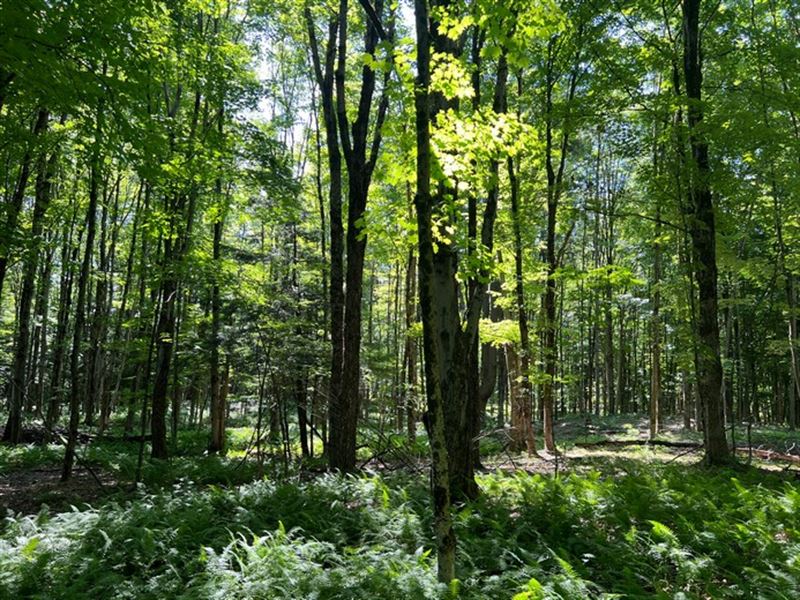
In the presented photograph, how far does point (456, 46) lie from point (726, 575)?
693cm

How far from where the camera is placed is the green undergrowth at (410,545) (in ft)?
14.0

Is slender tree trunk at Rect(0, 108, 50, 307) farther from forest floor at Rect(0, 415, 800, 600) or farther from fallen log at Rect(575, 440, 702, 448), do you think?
fallen log at Rect(575, 440, 702, 448)

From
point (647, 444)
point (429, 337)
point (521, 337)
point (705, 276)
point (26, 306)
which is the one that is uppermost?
point (705, 276)

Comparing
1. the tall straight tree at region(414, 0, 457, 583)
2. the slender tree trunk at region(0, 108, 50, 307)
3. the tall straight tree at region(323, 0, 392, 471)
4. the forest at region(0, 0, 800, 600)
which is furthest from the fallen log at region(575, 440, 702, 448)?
the slender tree trunk at region(0, 108, 50, 307)

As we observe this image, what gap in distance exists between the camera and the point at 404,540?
18.6 ft

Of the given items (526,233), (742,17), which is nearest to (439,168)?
(526,233)

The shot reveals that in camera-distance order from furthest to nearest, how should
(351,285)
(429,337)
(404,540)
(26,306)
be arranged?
(26,306) → (351,285) → (404,540) → (429,337)

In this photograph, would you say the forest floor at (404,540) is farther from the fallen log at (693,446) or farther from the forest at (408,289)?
the fallen log at (693,446)

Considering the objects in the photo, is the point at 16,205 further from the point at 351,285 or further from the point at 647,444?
the point at 647,444

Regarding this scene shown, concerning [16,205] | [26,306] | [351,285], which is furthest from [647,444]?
[26,306]

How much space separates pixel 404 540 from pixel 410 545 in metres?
0.15

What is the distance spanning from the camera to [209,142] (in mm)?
10078

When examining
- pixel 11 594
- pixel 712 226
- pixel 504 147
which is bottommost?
pixel 11 594

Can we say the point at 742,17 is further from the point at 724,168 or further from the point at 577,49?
the point at 724,168
